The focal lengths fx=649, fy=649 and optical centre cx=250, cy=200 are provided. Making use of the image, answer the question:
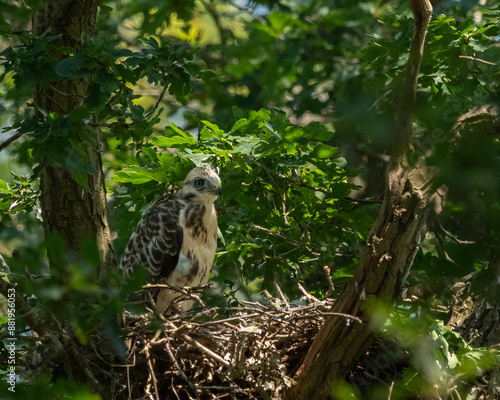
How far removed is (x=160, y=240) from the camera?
4.24m

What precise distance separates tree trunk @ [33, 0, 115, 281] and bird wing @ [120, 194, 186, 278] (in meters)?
0.83

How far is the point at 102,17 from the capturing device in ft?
21.2

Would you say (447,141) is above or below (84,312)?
Result: above

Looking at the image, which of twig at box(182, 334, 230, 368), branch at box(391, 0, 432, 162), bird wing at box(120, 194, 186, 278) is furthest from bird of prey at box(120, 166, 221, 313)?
branch at box(391, 0, 432, 162)

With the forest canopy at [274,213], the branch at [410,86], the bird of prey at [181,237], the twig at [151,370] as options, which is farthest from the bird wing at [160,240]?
the branch at [410,86]

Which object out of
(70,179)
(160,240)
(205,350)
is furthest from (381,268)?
(160,240)

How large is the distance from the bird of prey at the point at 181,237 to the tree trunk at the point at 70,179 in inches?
33.4

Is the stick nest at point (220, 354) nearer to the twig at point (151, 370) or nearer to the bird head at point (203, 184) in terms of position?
the twig at point (151, 370)

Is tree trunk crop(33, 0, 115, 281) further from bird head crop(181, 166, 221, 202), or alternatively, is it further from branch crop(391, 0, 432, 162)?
branch crop(391, 0, 432, 162)

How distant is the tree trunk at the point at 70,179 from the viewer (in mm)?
3285

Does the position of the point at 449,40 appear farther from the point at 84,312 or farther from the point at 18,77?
the point at 84,312

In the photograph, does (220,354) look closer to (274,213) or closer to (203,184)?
(274,213)

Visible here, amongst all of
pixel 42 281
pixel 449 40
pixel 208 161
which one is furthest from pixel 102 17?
pixel 42 281

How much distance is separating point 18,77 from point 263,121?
1.45 meters
